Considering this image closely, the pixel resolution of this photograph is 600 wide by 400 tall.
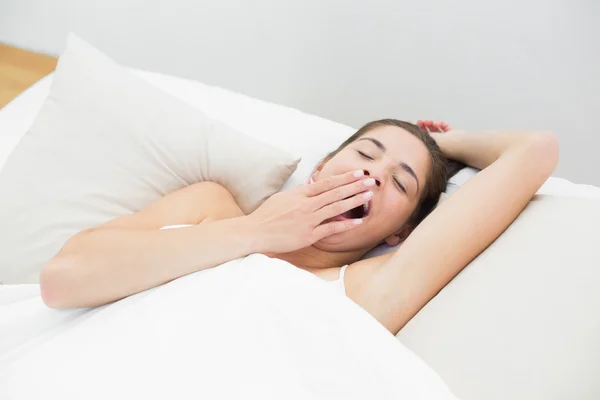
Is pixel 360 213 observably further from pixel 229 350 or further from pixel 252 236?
pixel 229 350

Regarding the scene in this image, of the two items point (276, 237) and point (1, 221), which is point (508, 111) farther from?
point (1, 221)

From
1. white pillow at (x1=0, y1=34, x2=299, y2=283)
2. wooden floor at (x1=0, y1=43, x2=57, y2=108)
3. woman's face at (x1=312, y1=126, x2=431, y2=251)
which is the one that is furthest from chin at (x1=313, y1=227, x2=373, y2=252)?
wooden floor at (x1=0, y1=43, x2=57, y2=108)

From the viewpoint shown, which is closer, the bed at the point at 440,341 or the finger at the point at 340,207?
the bed at the point at 440,341

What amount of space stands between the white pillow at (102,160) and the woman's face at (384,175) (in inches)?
8.0

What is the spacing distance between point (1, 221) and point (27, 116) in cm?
44

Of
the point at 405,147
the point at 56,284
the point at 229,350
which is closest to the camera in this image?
the point at 229,350

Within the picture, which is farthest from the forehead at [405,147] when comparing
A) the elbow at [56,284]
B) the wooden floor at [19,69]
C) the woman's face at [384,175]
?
the wooden floor at [19,69]

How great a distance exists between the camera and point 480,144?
1.25 m

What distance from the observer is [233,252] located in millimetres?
994

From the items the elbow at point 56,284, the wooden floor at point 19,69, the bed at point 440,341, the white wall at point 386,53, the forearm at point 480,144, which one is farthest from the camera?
the wooden floor at point 19,69

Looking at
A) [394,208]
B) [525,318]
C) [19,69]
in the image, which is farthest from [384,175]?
[19,69]

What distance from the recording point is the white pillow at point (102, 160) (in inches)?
47.0

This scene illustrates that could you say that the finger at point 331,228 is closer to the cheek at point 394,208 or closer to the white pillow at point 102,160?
the cheek at point 394,208

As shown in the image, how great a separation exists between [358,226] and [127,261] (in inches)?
17.3
